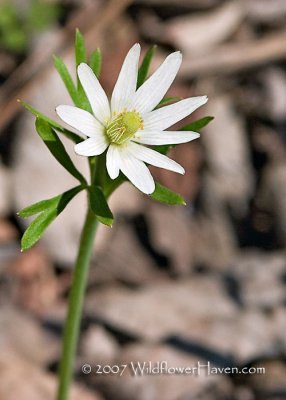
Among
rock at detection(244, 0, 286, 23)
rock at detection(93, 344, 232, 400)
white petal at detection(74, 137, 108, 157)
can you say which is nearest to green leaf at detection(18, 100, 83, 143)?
white petal at detection(74, 137, 108, 157)

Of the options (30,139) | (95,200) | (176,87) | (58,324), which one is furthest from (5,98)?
(95,200)

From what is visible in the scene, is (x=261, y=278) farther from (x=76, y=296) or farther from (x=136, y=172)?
(x=136, y=172)

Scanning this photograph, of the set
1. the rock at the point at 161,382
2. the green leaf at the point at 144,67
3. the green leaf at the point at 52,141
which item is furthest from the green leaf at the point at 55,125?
the rock at the point at 161,382

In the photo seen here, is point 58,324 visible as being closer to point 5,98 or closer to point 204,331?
point 204,331

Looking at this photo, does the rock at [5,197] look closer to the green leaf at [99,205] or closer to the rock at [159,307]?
the rock at [159,307]

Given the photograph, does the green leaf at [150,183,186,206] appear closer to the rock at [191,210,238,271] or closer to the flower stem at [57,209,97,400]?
the flower stem at [57,209,97,400]
